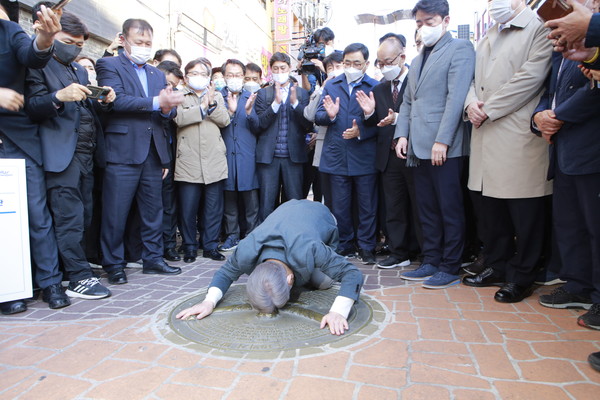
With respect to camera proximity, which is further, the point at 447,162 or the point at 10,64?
the point at 447,162

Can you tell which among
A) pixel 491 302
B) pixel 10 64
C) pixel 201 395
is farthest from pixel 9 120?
pixel 491 302

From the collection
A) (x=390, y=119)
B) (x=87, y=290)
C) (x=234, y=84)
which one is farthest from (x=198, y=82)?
(x=87, y=290)

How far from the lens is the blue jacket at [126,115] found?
3924 millimetres

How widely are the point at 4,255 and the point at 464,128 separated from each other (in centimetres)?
389

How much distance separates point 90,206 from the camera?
12.8 feet

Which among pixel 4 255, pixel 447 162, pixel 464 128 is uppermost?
pixel 464 128

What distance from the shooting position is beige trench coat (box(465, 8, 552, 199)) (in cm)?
306

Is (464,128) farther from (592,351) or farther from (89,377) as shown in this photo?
(89,377)

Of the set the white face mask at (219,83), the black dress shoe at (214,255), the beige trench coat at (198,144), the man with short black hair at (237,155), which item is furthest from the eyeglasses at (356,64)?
the black dress shoe at (214,255)

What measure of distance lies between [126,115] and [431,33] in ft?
9.77

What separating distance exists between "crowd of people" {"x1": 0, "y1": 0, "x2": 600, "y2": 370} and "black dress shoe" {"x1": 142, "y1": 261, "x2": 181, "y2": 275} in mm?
16

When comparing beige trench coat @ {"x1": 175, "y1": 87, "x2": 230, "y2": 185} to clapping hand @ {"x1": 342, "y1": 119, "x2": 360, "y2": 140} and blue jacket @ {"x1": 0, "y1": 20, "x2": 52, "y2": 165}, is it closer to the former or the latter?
clapping hand @ {"x1": 342, "y1": 119, "x2": 360, "y2": 140}

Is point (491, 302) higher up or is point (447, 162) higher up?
point (447, 162)

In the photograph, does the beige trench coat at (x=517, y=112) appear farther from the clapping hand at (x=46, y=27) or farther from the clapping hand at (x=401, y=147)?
the clapping hand at (x=46, y=27)
